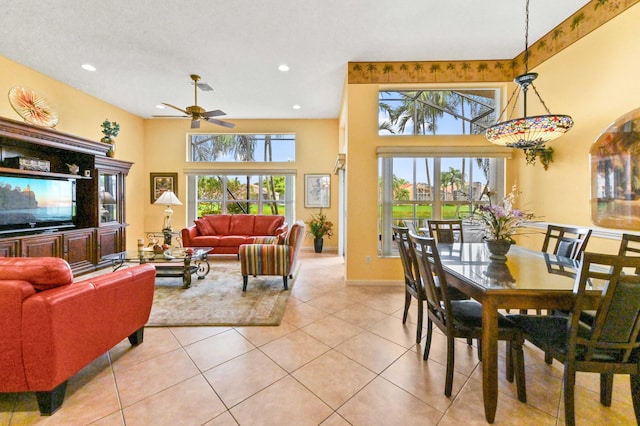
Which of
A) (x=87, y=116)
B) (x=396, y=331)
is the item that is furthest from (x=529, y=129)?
(x=87, y=116)

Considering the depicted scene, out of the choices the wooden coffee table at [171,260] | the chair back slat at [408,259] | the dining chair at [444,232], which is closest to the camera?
the chair back slat at [408,259]

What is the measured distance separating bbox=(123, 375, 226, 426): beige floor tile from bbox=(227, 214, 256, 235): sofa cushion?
13.9 feet

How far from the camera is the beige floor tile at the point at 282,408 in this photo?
57.5 inches

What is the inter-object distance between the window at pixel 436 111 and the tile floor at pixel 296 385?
300cm

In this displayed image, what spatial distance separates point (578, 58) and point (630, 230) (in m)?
2.04

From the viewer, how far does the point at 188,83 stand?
14.5 feet

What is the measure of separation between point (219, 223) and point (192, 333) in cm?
373

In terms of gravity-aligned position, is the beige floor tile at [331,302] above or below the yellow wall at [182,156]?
below

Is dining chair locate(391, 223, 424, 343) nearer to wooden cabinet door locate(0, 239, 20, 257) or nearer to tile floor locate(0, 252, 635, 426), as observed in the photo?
tile floor locate(0, 252, 635, 426)

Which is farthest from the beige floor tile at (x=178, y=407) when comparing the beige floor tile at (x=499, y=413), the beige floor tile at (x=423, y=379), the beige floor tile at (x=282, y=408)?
the beige floor tile at (x=499, y=413)

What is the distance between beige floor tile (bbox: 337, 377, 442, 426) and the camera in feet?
4.80

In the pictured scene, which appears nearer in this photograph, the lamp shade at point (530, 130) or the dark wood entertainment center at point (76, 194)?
the lamp shade at point (530, 130)

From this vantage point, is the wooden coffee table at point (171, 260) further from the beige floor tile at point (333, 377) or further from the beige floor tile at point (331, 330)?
the beige floor tile at point (333, 377)

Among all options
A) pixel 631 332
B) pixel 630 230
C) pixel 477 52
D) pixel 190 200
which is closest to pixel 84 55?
pixel 190 200
